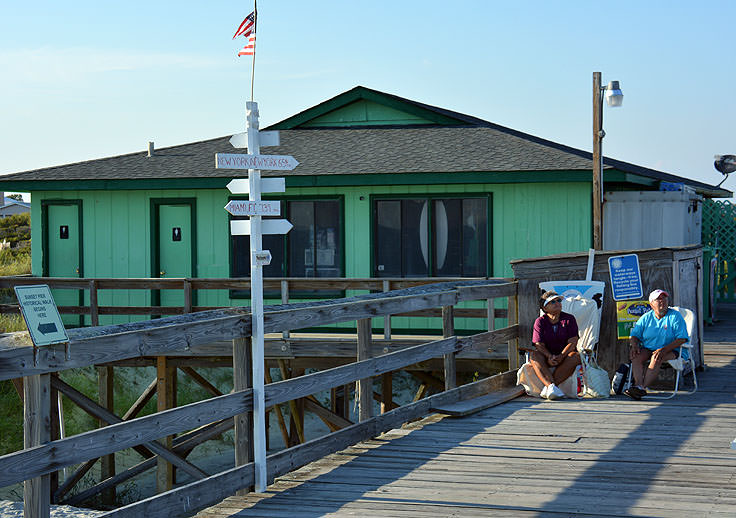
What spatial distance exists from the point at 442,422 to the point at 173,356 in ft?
25.5

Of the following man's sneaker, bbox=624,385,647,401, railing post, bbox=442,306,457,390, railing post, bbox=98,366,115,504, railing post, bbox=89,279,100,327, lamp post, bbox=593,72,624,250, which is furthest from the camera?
railing post, bbox=98,366,115,504

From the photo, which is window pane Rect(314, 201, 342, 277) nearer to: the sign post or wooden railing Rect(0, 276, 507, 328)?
wooden railing Rect(0, 276, 507, 328)

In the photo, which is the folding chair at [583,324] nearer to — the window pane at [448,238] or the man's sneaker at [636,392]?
the man's sneaker at [636,392]

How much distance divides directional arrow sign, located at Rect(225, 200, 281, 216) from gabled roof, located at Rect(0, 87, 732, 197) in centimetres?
997

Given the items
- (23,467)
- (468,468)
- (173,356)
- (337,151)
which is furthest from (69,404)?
(23,467)

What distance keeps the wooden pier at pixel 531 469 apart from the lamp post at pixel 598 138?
6.38 meters

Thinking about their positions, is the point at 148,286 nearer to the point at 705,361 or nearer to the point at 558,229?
the point at 558,229

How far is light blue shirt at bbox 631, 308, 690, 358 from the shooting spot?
10258 mm

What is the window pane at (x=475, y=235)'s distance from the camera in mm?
16877

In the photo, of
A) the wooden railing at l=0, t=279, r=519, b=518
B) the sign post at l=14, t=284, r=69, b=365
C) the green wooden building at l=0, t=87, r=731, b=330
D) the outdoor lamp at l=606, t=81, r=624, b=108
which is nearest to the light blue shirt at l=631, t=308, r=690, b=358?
the wooden railing at l=0, t=279, r=519, b=518

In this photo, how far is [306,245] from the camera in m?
17.7

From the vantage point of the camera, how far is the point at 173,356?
1562 centimetres

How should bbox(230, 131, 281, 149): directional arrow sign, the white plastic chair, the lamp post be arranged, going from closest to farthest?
bbox(230, 131, 281, 149): directional arrow sign, the white plastic chair, the lamp post

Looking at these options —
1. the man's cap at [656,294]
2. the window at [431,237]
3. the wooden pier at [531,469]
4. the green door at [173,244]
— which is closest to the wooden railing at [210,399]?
the wooden pier at [531,469]
